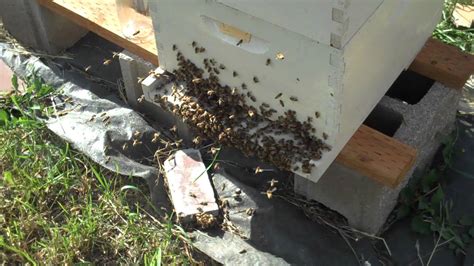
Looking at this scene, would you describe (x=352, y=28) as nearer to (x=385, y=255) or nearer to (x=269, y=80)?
(x=269, y=80)

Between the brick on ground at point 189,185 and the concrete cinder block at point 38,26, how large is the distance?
3.73ft

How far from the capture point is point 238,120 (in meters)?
2.76

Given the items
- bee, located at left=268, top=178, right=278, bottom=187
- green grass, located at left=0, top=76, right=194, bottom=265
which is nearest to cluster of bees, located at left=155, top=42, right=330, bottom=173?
bee, located at left=268, top=178, right=278, bottom=187

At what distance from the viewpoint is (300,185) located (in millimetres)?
3021

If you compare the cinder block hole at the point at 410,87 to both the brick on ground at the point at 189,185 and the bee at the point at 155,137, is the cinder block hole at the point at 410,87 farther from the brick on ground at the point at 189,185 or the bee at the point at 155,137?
the bee at the point at 155,137

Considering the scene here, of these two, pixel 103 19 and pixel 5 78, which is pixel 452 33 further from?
pixel 5 78

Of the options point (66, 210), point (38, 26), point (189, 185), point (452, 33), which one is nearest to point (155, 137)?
point (189, 185)

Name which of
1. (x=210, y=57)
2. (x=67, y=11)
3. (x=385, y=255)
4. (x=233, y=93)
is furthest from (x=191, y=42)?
(x=385, y=255)

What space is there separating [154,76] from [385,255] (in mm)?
1285

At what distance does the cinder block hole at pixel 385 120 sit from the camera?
117 inches

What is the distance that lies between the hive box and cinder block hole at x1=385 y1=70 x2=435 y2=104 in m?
0.34

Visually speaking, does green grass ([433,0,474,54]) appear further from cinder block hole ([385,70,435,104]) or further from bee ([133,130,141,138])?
bee ([133,130,141,138])

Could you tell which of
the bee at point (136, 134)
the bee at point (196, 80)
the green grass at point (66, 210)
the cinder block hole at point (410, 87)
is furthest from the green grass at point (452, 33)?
the green grass at point (66, 210)

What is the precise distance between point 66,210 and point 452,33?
229 centimetres
